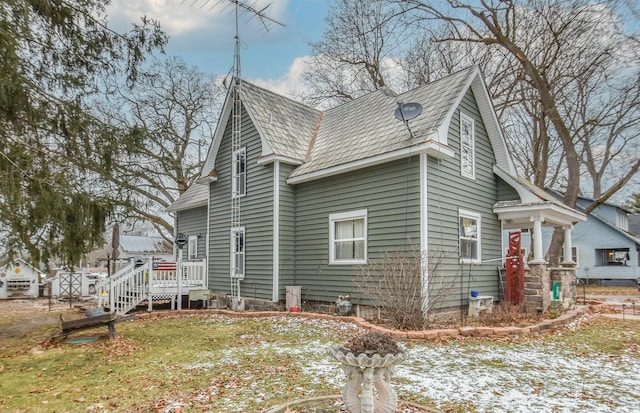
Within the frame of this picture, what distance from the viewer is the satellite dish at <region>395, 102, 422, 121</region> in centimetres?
932

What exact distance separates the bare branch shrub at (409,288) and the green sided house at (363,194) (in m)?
0.21

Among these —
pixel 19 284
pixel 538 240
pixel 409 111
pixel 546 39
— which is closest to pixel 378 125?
pixel 409 111

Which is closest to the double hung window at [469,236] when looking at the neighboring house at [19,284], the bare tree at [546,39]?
the bare tree at [546,39]

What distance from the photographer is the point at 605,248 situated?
26.4 metres

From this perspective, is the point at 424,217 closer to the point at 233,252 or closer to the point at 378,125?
the point at 378,125

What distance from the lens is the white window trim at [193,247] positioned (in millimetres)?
16978

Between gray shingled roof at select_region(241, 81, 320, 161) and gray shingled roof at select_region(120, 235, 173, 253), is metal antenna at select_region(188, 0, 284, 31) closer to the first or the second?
gray shingled roof at select_region(241, 81, 320, 161)

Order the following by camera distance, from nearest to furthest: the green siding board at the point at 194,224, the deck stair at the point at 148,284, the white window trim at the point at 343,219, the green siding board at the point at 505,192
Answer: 1. the white window trim at the point at 343,219
2. the deck stair at the point at 148,284
3. the green siding board at the point at 505,192
4. the green siding board at the point at 194,224

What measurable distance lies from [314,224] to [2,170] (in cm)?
719

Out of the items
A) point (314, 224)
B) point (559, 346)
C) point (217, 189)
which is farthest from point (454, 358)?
point (217, 189)

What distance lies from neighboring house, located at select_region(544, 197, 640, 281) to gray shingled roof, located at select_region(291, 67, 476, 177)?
20375mm

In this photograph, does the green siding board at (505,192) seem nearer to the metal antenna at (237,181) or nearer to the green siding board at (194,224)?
the metal antenna at (237,181)

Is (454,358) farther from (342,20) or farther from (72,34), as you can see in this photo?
(342,20)

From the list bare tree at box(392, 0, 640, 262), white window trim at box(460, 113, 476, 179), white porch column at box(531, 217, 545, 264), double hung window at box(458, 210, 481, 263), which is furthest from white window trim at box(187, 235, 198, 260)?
bare tree at box(392, 0, 640, 262)
